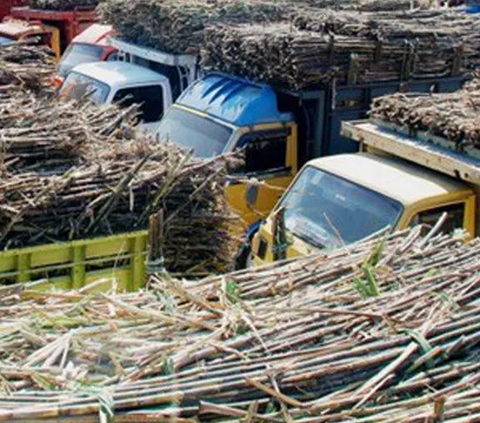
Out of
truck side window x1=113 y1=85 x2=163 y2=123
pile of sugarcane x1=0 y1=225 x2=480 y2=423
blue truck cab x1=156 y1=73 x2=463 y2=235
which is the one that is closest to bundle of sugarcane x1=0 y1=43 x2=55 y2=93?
blue truck cab x1=156 y1=73 x2=463 y2=235

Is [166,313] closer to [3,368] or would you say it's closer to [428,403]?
[3,368]

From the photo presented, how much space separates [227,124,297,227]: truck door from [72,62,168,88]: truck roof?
348cm

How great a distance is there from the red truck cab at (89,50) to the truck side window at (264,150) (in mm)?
6330

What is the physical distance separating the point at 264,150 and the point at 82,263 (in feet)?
12.8

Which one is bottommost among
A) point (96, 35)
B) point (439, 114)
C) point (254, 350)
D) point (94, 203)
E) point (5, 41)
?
point (5, 41)

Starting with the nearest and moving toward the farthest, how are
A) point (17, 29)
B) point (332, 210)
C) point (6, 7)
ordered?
1. point (332, 210)
2. point (17, 29)
3. point (6, 7)

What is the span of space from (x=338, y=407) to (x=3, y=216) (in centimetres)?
384

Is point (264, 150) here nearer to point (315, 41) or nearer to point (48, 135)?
point (315, 41)

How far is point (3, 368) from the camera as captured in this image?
166 inches

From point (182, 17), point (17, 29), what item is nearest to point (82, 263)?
point (182, 17)

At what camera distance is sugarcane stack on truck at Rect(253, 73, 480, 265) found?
821cm

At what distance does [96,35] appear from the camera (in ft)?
55.3

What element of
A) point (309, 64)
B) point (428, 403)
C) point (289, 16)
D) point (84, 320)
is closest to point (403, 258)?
point (428, 403)

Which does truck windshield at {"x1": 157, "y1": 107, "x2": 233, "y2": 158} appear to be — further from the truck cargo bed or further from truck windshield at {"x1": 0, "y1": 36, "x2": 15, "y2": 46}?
truck windshield at {"x1": 0, "y1": 36, "x2": 15, "y2": 46}
